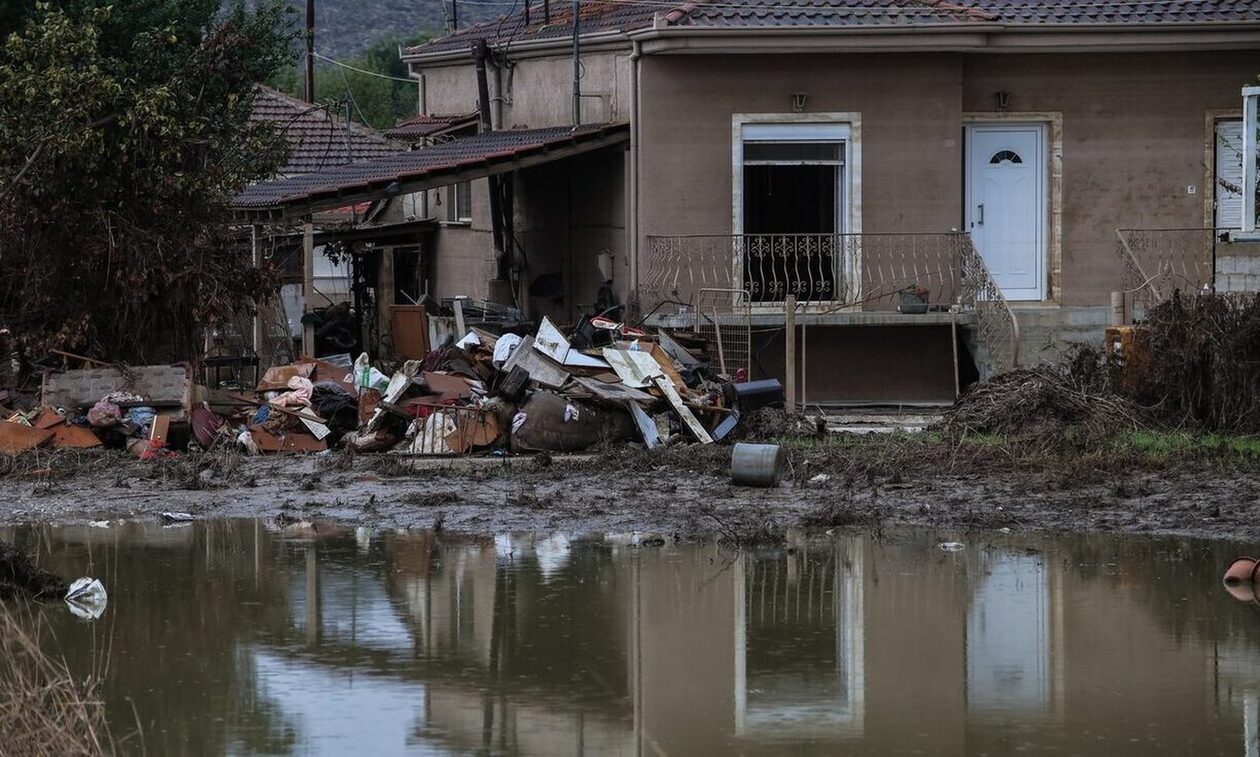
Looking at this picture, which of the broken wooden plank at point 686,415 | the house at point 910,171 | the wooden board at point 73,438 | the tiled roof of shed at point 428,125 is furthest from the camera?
the tiled roof of shed at point 428,125

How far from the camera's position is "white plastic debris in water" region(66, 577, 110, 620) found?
1027cm

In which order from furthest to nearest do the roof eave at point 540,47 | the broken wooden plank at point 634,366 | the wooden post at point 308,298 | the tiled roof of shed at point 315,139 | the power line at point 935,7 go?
the tiled roof of shed at point 315,139, the roof eave at point 540,47, the power line at point 935,7, the wooden post at point 308,298, the broken wooden plank at point 634,366

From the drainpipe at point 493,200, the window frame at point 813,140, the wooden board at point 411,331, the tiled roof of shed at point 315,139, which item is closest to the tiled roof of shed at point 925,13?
the window frame at point 813,140

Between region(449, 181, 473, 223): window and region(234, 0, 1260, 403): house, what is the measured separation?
176 inches

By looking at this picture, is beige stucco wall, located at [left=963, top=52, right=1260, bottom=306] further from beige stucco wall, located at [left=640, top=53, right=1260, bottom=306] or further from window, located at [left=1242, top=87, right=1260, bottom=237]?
window, located at [left=1242, top=87, right=1260, bottom=237]

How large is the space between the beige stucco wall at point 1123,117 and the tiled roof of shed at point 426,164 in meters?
4.73

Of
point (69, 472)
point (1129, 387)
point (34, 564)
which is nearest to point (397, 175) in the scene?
point (69, 472)

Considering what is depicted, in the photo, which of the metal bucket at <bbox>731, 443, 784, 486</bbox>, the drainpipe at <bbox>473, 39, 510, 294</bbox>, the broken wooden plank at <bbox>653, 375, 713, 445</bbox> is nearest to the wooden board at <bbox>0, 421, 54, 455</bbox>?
the broken wooden plank at <bbox>653, 375, 713, 445</bbox>

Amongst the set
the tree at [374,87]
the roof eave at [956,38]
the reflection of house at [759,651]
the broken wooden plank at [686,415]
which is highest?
the tree at [374,87]

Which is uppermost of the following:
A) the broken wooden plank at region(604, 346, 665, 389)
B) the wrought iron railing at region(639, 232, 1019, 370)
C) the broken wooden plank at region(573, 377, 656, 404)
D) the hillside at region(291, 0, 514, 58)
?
the hillside at region(291, 0, 514, 58)

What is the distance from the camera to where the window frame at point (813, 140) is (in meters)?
21.0

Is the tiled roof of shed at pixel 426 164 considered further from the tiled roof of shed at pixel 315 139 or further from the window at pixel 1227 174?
the tiled roof of shed at pixel 315 139

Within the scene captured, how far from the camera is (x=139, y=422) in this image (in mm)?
16781

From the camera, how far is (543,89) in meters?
23.5
